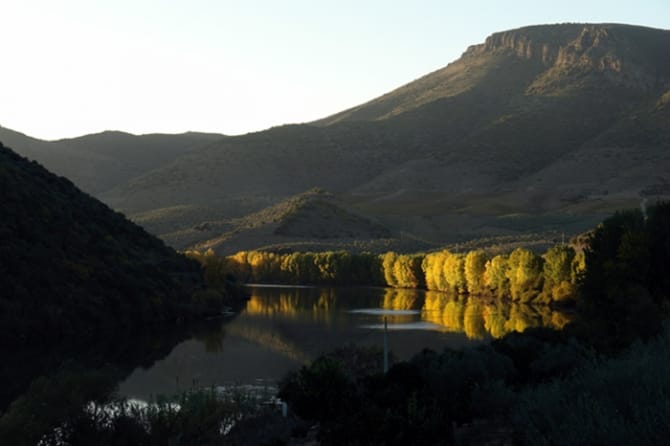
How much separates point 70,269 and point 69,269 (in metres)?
0.10

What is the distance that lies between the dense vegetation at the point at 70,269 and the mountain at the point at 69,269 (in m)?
0.06

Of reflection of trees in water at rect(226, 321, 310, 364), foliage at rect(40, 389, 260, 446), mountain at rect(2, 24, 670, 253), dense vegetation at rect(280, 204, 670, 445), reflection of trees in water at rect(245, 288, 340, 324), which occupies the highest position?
mountain at rect(2, 24, 670, 253)

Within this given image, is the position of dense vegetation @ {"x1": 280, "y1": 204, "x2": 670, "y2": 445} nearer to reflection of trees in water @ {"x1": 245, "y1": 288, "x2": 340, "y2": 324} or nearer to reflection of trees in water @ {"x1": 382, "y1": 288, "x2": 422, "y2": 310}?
reflection of trees in water @ {"x1": 245, "y1": 288, "x2": 340, "y2": 324}

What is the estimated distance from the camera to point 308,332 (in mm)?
55781

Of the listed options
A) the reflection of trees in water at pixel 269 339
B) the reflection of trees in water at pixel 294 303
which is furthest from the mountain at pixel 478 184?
the reflection of trees in water at pixel 269 339

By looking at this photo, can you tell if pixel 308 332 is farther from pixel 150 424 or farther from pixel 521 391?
pixel 521 391

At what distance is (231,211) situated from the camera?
6265 inches

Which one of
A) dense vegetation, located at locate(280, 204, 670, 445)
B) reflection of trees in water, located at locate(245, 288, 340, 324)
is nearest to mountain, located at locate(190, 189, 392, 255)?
reflection of trees in water, located at locate(245, 288, 340, 324)

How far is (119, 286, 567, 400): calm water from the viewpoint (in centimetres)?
4056

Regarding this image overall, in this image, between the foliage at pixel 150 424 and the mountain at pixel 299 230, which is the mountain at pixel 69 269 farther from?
the mountain at pixel 299 230

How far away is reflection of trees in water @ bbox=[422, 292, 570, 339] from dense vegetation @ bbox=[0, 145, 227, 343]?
1933 centimetres

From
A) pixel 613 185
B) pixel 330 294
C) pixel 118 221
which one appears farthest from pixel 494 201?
pixel 118 221

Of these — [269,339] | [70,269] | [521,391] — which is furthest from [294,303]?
[521,391]

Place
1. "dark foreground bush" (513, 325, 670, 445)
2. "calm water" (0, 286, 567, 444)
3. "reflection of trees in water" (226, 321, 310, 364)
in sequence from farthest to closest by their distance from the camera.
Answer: "reflection of trees in water" (226, 321, 310, 364), "calm water" (0, 286, 567, 444), "dark foreground bush" (513, 325, 670, 445)
